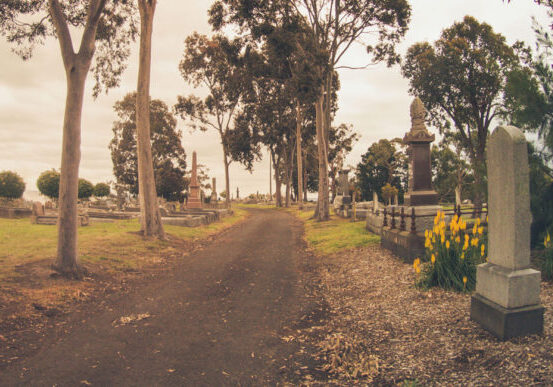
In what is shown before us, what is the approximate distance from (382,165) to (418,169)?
37.4m

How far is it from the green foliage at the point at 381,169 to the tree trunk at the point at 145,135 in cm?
3686

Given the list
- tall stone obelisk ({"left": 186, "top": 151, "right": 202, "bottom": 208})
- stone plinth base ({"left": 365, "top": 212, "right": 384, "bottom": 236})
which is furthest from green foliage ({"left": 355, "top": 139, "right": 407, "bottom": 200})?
stone plinth base ({"left": 365, "top": 212, "right": 384, "bottom": 236})

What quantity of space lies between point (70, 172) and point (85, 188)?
3177 cm

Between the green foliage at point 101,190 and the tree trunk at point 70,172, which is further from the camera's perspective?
the green foliage at point 101,190

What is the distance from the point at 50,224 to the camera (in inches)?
691

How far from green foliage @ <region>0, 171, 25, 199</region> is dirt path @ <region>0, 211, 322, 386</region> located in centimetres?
2670

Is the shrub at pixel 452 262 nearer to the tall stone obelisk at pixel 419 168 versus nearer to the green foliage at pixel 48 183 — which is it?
the tall stone obelisk at pixel 419 168

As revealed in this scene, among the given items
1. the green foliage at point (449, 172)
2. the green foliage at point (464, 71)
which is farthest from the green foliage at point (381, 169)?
the green foliage at point (464, 71)

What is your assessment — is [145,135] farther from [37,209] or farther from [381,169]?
[381,169]

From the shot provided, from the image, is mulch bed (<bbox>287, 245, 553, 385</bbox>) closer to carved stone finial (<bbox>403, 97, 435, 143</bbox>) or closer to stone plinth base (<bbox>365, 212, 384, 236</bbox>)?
stone plinth base (<bbox>365, 212, 384, 236</bbox>)

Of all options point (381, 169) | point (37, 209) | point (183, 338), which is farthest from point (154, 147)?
point (183, 338)

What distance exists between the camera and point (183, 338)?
4914 millimetres

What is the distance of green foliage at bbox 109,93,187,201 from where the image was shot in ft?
130

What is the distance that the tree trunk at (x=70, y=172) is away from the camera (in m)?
7.96
